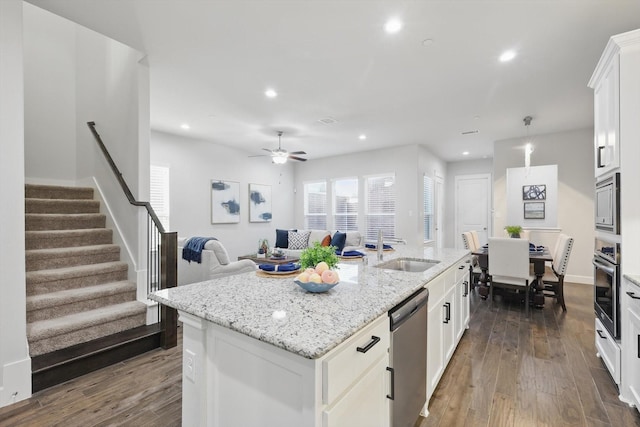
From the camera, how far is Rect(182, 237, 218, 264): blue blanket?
14.5 ft

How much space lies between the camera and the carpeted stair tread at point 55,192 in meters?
3.90

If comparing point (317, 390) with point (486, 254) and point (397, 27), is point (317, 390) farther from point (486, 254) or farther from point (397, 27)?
point (486, 254)

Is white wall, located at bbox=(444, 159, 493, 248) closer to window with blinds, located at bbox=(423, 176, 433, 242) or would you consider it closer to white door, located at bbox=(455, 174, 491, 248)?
white door, located at bbox=(455, 174, 491, 248)

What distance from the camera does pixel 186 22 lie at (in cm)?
247

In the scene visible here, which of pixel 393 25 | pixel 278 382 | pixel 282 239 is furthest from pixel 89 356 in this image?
pixel 282 239

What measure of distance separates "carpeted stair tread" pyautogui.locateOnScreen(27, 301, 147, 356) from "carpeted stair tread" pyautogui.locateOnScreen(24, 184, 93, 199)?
2.05 meters

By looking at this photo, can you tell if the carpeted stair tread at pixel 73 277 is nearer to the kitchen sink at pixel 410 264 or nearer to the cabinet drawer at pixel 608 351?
the kitchen sink at pixel 410 264

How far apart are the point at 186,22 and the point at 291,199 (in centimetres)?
611

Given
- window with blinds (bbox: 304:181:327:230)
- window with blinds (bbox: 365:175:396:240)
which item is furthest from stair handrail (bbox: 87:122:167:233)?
window with blinds (bbox: 304:181:327:230)

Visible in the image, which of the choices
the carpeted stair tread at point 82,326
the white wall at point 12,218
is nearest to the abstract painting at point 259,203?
the carpeted stair tread at point 82,326

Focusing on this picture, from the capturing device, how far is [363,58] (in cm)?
297

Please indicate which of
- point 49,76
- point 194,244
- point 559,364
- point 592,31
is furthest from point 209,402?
point 49,76

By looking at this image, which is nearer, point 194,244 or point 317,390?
point 317,390

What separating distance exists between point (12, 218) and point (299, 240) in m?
5.20
